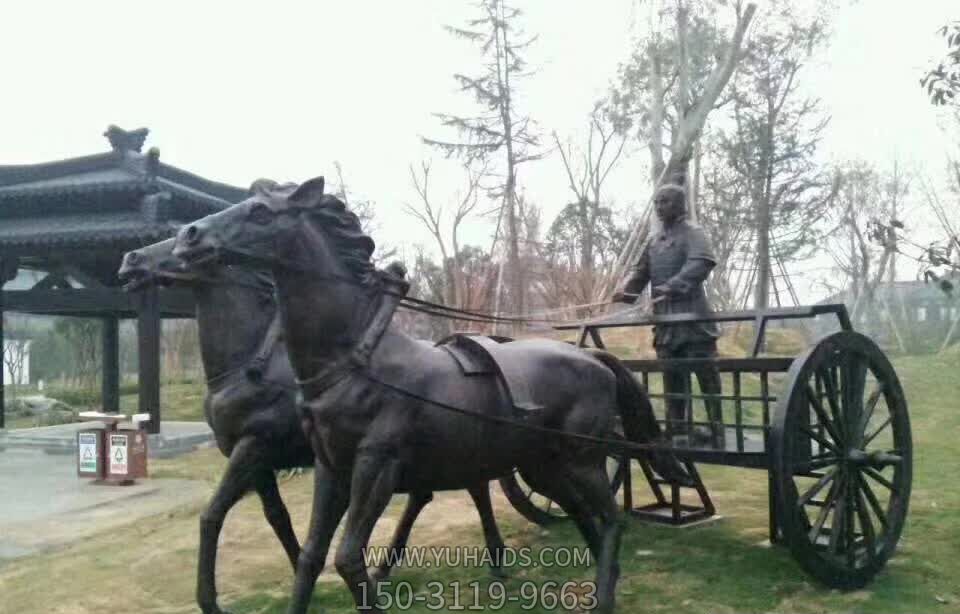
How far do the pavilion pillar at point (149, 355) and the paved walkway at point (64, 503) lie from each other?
4.35 feet

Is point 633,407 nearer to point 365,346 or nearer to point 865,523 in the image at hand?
point 865,523

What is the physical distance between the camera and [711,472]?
8.45 meters

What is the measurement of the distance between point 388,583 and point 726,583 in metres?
1.95

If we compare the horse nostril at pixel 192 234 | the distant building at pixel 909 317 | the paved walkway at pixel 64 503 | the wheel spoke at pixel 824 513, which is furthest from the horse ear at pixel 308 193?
the distant building at pixel 909 317

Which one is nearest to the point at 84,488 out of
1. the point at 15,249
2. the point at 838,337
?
the point at 15,249

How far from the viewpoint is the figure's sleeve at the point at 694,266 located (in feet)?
15.7

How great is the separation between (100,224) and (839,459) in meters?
11.0

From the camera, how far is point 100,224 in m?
11.7

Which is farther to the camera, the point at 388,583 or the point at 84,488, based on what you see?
the point at 84,488

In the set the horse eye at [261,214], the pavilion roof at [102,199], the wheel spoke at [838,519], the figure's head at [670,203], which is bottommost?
the wheel spoke at [838,519]

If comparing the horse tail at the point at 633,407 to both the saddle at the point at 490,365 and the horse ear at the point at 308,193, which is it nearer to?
the saddle at the point at 490,365

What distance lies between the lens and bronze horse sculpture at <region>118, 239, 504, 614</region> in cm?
406

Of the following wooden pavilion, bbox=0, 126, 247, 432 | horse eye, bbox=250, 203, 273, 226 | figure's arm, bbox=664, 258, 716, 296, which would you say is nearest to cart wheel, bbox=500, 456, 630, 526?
figure's arm, bbox=664, 258, 716, 296

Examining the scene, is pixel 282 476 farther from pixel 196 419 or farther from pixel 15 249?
pixel 196 419
